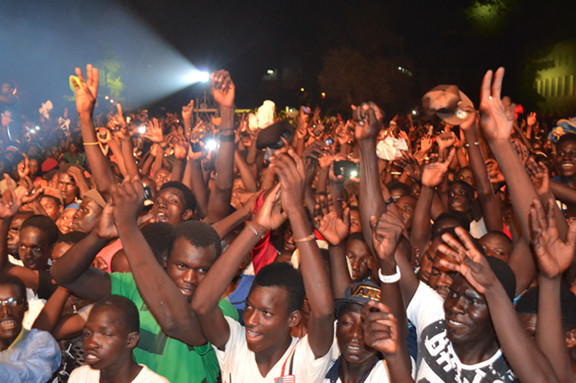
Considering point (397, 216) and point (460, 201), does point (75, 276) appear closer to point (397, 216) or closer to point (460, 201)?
point (397, 216)

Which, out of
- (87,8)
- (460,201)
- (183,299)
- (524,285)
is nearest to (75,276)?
(183,299)

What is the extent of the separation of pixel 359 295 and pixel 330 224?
41cm

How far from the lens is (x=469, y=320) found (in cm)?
288

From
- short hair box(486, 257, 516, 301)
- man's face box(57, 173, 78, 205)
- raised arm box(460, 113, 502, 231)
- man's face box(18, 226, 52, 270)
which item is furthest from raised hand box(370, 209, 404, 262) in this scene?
man's face box(57, 173, 78, 205)

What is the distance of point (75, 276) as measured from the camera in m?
3.22

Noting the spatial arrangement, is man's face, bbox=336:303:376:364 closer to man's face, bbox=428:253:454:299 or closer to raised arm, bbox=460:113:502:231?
man's face, bbox=428:253:454:299

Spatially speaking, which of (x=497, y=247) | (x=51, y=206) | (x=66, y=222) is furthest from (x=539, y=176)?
(x=51, y=206)

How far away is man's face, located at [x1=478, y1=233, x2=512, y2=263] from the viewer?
4270 mm

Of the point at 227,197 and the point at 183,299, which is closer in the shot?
the point at 183,299

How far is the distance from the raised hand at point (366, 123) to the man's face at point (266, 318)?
97 centimetres

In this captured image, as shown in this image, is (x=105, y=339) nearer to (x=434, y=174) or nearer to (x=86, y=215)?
(x=86, y=215)

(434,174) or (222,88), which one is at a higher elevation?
(222,88)

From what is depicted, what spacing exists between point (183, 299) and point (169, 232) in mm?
809

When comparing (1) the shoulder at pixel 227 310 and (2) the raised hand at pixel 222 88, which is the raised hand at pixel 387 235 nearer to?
(1) the shoulder at pixel 227 310
